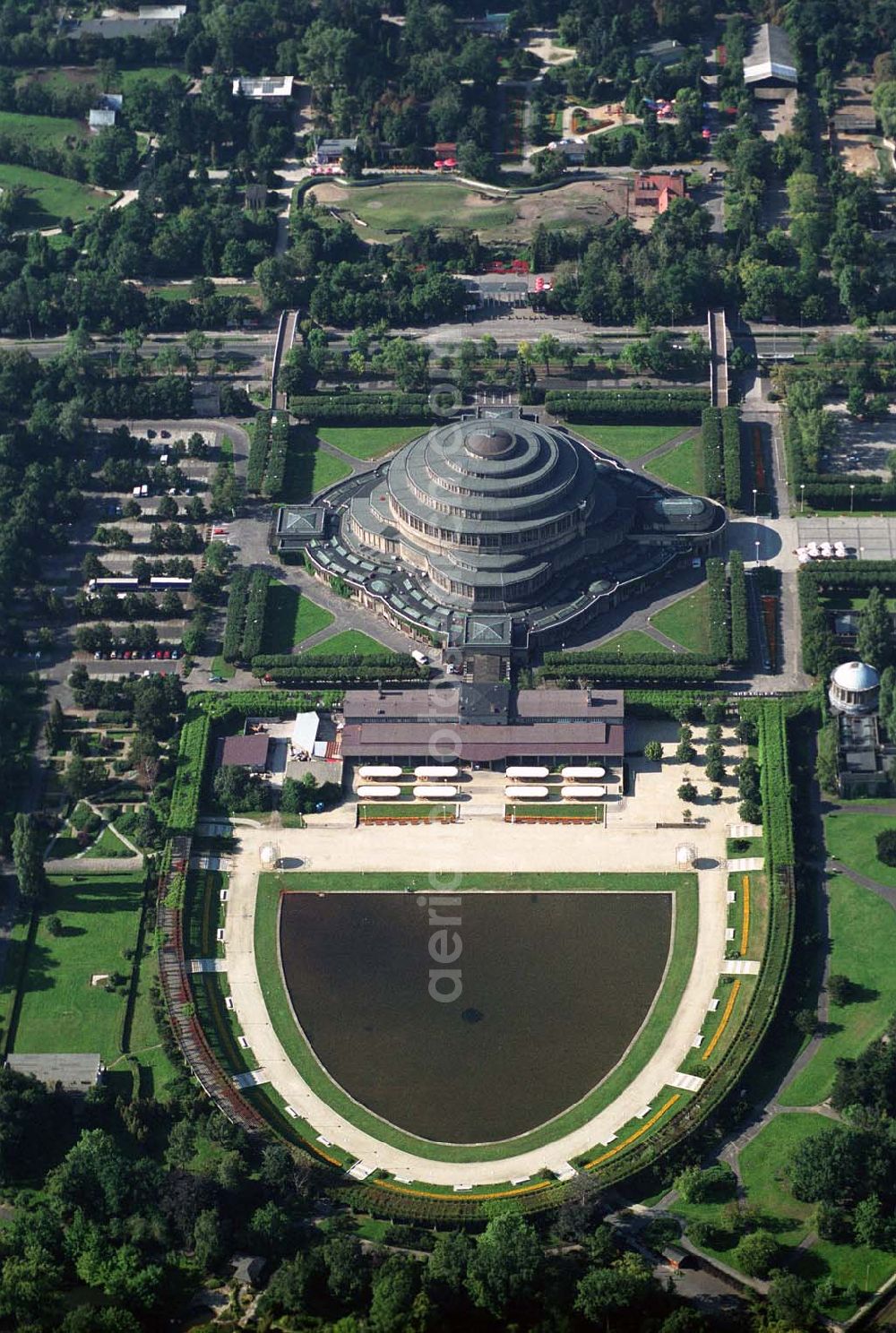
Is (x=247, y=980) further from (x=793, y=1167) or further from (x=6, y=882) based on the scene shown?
(x=793, y=1167)

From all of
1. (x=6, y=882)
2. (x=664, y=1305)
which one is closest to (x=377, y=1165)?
(x=664, y=1305)

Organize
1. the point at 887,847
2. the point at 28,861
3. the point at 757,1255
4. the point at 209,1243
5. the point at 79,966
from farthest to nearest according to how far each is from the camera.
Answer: the point at 28,861
the point at 887,847
the point at 79,966
the point at 209,1243
the point at 757,1255

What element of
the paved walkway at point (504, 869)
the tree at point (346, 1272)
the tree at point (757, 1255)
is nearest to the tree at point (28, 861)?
the paved walkway at point (504, 869)

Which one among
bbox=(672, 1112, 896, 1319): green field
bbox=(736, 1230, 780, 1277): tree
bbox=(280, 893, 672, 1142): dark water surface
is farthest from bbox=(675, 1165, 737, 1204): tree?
bbox=(280, 893, 672, 1142): dark water surface

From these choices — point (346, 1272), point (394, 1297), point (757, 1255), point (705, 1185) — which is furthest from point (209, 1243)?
point (757, 1255)

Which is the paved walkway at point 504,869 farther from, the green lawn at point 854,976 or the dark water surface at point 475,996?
the green lawn at point 854,976

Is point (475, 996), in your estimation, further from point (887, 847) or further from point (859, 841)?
point (887, 847)

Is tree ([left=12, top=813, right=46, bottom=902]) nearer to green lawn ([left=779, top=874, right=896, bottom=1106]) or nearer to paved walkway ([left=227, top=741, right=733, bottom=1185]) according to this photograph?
paved walkway ([left=227, top=741, right=733, bottom=1185])
